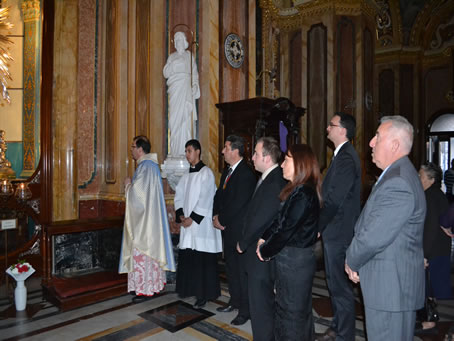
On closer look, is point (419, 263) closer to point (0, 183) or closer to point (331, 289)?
point (331, 289)

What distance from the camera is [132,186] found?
13.6 feet

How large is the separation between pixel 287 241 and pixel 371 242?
0.61m

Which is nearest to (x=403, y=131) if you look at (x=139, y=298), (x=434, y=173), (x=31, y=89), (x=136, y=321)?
(x=434, y=173)

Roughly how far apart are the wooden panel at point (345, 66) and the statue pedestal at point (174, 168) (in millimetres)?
4582

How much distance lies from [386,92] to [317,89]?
516 cm

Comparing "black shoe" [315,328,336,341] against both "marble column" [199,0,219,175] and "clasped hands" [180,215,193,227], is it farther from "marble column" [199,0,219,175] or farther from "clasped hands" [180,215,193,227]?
"marble column" [199,0,219,175]

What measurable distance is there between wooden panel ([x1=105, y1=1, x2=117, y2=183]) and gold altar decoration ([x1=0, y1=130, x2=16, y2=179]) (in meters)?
1.57

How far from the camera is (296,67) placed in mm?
8695

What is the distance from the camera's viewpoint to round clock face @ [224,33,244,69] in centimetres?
564

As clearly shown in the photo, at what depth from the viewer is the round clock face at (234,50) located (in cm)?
564

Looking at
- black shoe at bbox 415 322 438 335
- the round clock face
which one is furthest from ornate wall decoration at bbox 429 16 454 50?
black shoe at bbox 415 322 438 335

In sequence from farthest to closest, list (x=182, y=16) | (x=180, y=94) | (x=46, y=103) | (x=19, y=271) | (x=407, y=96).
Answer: (x=407, y=96) → (x=46, y=103) → (x=182, y=16) → (x=180, y=94) → (x=19, y=271)

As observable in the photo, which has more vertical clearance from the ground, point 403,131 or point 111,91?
point 111,91

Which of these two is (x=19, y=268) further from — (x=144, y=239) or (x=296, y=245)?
(x=296, y=245)
